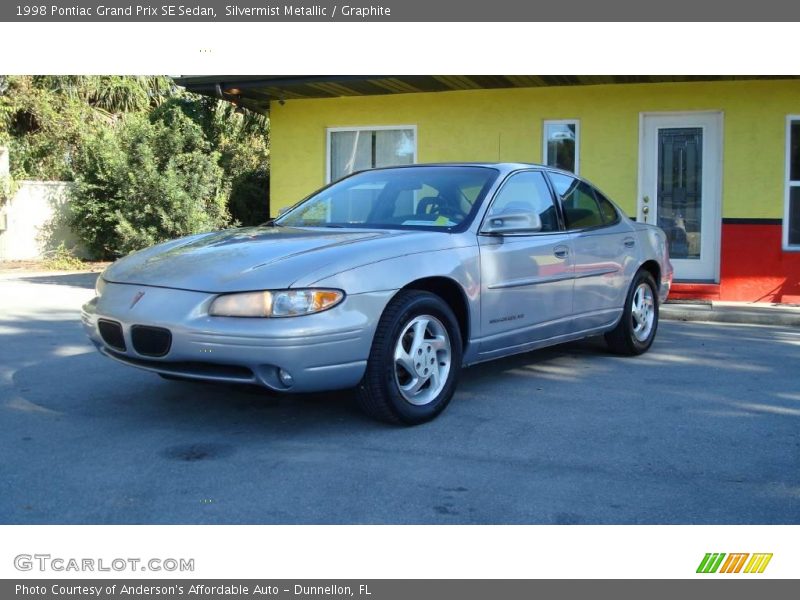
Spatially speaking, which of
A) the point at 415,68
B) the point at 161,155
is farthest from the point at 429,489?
the point at 161,155

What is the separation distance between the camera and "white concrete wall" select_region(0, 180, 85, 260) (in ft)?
56.6

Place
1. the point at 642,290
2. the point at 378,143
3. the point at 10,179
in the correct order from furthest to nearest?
the point at 10,179 < the point at 378,143 < the point at 642,290

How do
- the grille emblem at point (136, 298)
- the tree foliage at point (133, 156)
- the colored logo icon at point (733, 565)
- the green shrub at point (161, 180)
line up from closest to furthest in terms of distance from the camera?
the colored logo icon at point (733, 565)
the grille emblem at point (136, 298)
the green shrub at point (161, 180)
the tree foliage at point (133, 156)

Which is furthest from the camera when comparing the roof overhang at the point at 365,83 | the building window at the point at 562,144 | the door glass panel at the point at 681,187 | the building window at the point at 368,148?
the building window at the point at 368,148

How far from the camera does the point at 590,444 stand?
4.71 m

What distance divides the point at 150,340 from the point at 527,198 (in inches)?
112

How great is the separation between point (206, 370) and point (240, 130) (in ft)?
49.4

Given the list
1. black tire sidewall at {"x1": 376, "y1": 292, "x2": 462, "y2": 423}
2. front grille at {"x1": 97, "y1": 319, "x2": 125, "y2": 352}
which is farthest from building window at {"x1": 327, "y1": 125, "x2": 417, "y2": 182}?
front grille at {"x1": 97, "y1": 319, "x2": 125, "y2": 352}

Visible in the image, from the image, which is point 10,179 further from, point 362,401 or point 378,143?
point 362,401

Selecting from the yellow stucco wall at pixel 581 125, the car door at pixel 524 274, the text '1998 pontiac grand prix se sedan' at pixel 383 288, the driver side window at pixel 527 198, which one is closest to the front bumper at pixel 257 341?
the text '1998 pontiac grand prix se sedan' at pixel 383 288

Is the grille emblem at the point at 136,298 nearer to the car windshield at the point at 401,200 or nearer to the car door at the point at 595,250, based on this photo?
the car windshield at the point at 401,200

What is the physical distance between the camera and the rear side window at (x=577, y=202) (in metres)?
6.51

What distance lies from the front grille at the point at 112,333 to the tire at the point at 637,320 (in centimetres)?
405

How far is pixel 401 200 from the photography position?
19.4 feet
